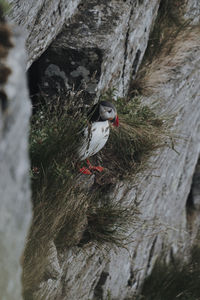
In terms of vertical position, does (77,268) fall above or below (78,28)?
below

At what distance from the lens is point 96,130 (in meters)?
4.39

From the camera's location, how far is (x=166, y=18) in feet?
23.2

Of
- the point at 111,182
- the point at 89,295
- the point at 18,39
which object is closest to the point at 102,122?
the point at 111,182

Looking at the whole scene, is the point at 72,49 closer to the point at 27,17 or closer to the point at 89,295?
the point at 27,17

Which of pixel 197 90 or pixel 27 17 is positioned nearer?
pixel 27 17

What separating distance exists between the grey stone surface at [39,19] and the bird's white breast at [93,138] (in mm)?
789

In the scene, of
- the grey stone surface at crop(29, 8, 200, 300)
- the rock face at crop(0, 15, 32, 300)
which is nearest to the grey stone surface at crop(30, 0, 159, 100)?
the grey stone surface at crop(29, 8, 200, 300)

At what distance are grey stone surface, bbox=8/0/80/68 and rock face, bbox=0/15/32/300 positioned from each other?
204 centimetres

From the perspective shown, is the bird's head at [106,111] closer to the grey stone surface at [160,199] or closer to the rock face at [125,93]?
the rock face at [125,93]

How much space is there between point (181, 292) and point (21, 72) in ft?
18.1

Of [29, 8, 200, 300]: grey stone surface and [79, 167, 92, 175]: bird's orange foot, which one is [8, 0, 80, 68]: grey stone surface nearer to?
[79, 167, 92, 175]: bird's orange foot

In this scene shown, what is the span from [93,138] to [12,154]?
281cm

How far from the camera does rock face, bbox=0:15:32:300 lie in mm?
1519

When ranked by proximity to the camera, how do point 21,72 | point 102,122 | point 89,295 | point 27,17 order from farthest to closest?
1. point 89,295
2. point 102,122
3. point 27,17
4. point 21,72
